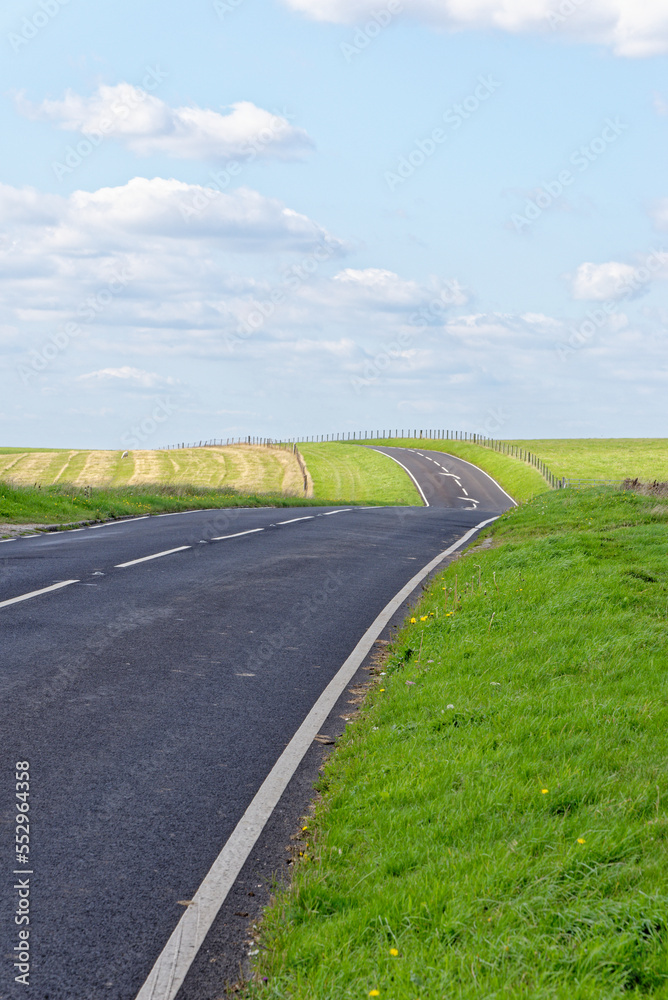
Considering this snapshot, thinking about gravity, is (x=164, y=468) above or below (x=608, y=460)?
below

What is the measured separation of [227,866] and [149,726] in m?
2.13

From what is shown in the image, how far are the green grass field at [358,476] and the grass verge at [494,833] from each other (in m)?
39.8

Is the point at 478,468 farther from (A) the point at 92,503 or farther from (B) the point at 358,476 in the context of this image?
(A) the point at 92,503

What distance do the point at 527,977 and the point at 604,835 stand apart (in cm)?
119

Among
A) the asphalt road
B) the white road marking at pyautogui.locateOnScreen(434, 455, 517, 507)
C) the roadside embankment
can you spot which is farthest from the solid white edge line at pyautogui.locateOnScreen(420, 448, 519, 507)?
the asphalt road

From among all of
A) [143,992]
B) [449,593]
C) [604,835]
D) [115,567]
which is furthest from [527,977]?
[115,567]

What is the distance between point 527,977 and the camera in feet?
10.6

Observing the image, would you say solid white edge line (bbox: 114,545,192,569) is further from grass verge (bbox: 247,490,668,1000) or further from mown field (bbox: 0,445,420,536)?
grass verge (bbox: 247,490,668,1000)

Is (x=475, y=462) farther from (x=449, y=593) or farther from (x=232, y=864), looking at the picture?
(x=232, y=864)

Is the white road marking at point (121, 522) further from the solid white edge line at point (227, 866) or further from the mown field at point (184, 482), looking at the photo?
the solid white edge line at point (227, 866)

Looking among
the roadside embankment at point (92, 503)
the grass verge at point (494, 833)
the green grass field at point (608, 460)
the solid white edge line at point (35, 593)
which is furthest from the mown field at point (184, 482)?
the grass verge at point (494, 833)

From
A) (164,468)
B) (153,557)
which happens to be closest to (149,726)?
(153,557)

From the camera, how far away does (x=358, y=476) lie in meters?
69.1

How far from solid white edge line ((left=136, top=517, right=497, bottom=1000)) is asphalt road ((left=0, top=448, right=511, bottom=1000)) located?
5cm
